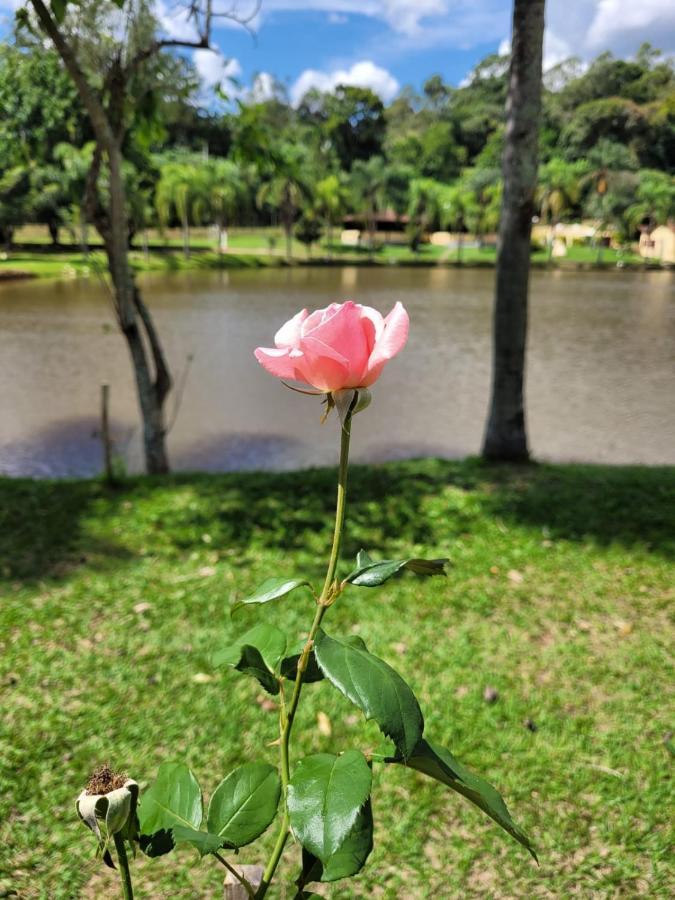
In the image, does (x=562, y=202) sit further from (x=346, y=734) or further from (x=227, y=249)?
(x=346, y=734)

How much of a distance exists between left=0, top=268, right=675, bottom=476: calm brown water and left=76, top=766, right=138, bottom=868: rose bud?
15.4ft

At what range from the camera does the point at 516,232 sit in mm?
4703

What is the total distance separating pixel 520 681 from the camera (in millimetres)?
2891

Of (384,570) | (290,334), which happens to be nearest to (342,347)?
(290,334)

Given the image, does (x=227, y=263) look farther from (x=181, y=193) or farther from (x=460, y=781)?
(x=460, y=781)

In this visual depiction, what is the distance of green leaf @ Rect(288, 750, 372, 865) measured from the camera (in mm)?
754

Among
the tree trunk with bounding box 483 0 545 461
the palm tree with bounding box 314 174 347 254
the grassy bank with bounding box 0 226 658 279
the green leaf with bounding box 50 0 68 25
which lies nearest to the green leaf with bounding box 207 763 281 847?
the green leaf with bounding box 50 0 68 25

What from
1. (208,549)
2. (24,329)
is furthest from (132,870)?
(24,329)

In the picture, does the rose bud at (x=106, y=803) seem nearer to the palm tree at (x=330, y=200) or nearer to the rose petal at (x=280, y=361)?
the rose petal at (x=280, y=361)

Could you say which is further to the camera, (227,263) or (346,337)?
(227,263)

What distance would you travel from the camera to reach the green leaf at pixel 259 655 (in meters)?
0.98

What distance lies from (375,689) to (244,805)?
349 mm

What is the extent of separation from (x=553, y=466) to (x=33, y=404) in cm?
653

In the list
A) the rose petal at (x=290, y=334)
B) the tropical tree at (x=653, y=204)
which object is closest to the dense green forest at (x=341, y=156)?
the tropical tree at (x=653, y=204)
